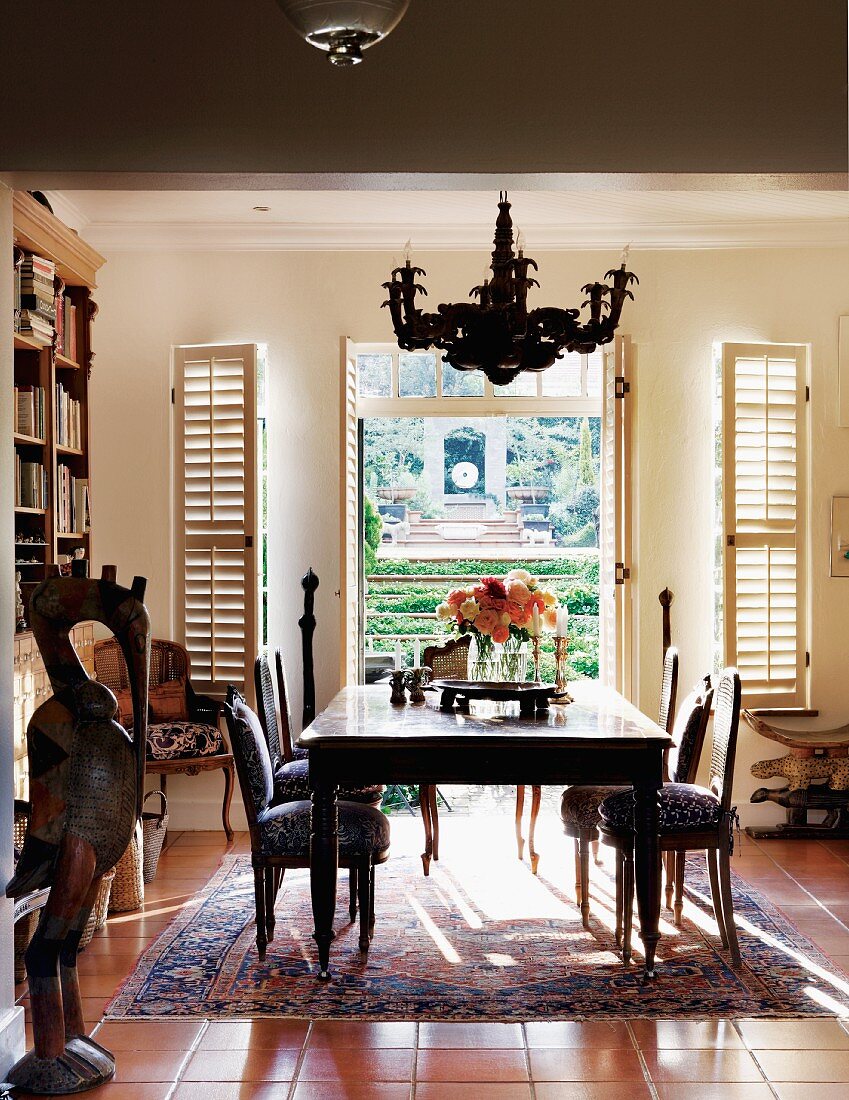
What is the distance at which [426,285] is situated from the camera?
18.9 ft

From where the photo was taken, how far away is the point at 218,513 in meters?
5.65

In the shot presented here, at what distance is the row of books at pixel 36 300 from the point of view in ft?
13.1

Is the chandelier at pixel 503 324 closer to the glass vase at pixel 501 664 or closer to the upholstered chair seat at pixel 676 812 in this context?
the glass vase at pixel 501 664

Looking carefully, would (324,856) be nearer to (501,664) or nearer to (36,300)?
(501,664)

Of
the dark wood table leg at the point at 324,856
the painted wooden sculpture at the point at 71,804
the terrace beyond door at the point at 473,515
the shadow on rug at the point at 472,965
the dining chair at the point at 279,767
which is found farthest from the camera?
the terrace beyond door at the point at 473,515

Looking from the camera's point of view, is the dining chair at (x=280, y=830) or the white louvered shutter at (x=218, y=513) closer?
the dining chair at (x=280, y=830)

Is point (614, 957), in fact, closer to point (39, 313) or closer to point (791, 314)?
point (39, 313)

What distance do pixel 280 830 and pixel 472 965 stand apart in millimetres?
812

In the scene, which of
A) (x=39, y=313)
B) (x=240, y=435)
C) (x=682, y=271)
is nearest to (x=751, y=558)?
(x=682, y=271)

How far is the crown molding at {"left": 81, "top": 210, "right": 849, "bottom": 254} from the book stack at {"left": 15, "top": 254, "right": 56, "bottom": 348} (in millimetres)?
1581

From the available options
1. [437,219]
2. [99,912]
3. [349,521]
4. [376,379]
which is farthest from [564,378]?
[99,912]

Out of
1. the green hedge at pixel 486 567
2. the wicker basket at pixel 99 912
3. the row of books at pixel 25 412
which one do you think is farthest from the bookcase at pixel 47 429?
the green hedge at pixel 486 567

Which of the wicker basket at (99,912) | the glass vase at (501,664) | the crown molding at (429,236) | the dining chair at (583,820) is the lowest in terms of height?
the wicker basket at (99,912)

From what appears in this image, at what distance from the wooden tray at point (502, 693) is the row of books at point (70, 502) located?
163 cm
